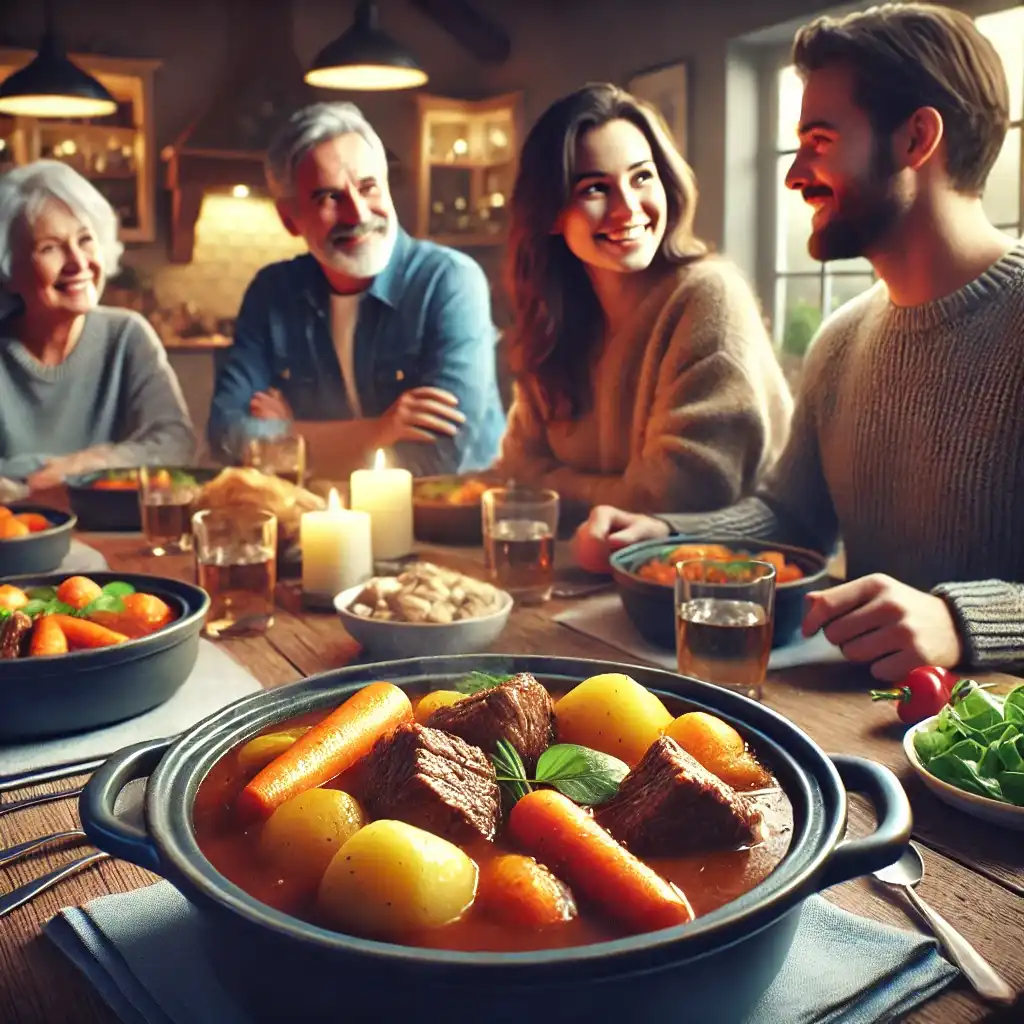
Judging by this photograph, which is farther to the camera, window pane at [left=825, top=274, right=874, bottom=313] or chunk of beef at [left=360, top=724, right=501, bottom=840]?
window pane at [left=825, top=274, right=874, bottom=313]

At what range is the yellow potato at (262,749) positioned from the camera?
2.19ft

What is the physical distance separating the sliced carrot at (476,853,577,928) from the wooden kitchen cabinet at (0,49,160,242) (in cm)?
575

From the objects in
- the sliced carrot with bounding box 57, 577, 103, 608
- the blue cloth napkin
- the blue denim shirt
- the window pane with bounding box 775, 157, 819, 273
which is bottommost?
the blue cloth napkin

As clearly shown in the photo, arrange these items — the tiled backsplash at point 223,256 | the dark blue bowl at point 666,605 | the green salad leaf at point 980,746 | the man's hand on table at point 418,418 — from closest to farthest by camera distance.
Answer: the green salad leaf at point 980,746, the dark blue bowl at point 666,605, the man's hand on table at point 418,418, the tiled backsplash at point 223,256

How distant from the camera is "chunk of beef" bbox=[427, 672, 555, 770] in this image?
667 mm

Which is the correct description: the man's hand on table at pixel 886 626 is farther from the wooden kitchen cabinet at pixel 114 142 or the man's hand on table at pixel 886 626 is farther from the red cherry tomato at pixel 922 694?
the wooden kitchen cabinet at pixel 114 142

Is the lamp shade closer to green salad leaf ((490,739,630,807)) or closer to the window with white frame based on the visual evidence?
the window with white frame

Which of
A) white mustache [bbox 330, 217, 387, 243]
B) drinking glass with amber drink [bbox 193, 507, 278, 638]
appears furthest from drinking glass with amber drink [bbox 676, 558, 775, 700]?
white mustache [bbox 330, 217, 387, 243]

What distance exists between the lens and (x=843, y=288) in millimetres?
4031

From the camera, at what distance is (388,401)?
10.6 feet

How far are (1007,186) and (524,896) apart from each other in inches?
135

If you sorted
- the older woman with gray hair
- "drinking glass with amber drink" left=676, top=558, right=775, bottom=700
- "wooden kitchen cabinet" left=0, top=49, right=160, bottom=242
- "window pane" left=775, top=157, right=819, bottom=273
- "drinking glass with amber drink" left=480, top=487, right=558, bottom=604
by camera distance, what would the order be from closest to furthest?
"drinking glass with amber drink" left=676, top=558, right=775, bottom=700 → "drinking glass with amber drink" left=480, top=487, right=558, bottom=604 → the older woman with gray hair → "window pane" left=775, top=157, right=819, bottom=273 → "wooden kitchen cabinet" left=0, top=49, right=160, bottom=242

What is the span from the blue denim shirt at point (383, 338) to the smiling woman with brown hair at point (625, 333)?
746 millimetres

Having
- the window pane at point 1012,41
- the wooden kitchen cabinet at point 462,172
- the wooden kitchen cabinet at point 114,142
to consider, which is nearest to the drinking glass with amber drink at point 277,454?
the window pane at point 1012,41
